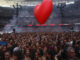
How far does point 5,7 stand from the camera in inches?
1380

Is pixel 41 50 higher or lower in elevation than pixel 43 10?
lower

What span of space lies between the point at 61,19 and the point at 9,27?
1240 cm

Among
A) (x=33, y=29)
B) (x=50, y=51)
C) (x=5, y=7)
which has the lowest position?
(x=33, y=29)

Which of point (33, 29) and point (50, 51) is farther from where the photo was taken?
point (33, 29)

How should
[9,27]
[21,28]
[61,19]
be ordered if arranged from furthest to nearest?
[61,19]
[21,28]
[9,27]

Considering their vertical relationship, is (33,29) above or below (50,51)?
below

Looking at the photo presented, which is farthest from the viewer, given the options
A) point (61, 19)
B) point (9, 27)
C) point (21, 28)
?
point (61, 19)

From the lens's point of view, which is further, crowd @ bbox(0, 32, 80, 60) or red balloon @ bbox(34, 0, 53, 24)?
red balloon @ bbox(34, 0, 53, 24)

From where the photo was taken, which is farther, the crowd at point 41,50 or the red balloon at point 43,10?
the red balloon at point 43,10

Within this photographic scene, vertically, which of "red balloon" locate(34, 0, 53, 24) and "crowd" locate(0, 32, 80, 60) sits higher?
"red balloon" locate(34, 0, 53, 24)

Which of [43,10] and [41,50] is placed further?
[43,10]

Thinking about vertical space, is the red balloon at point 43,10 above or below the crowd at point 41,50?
above

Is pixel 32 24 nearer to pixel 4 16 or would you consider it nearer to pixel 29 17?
pixel 29 17

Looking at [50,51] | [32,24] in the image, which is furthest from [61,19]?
[50,51]
